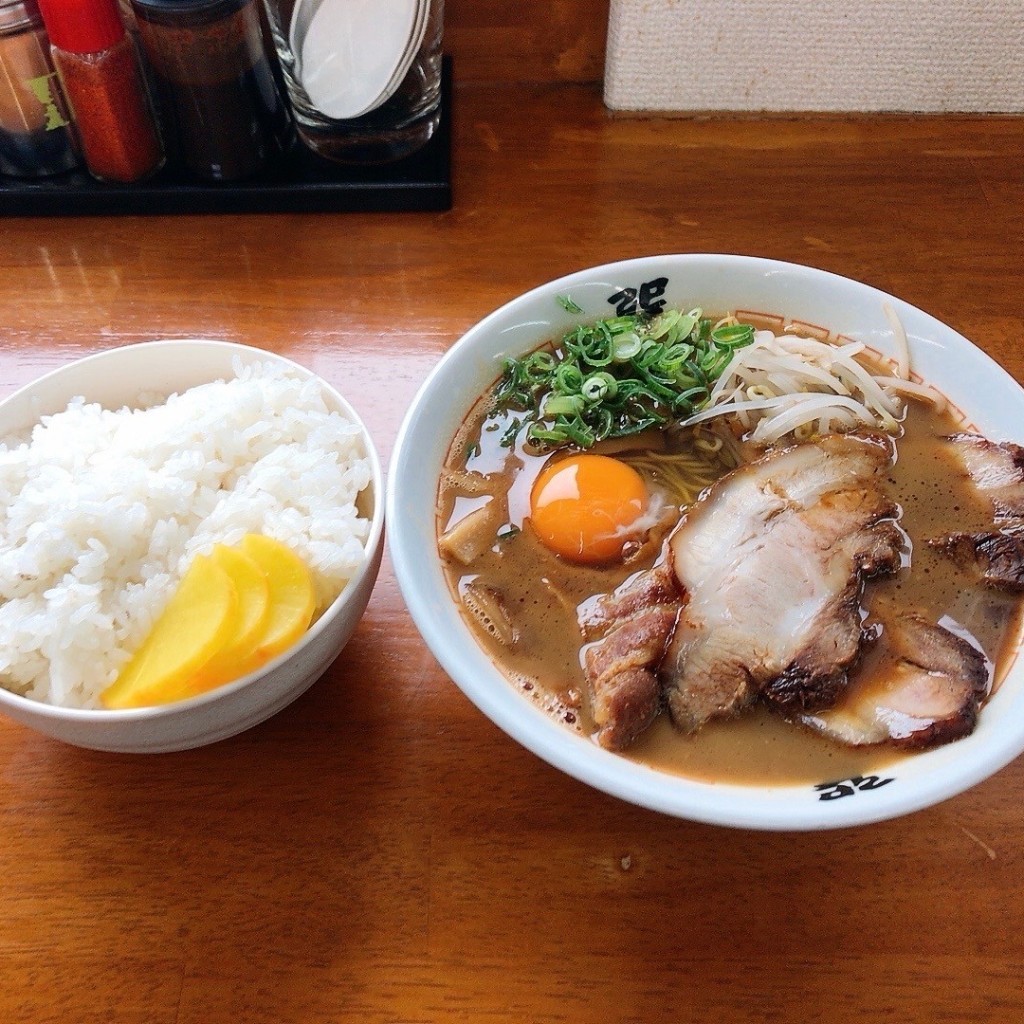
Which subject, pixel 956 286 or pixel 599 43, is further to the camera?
pixel 599 43

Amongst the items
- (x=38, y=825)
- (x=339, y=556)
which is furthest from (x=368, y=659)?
(x=38, y=825)

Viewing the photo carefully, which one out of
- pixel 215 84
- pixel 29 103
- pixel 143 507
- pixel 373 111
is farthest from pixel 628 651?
pixel 29 103

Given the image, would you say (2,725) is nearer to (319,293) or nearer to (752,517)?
(319,293)

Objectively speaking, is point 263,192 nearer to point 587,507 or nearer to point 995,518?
point 587,507

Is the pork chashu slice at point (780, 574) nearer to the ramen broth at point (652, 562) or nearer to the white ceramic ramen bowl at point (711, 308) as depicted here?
the ramen broth at point (652, 562)

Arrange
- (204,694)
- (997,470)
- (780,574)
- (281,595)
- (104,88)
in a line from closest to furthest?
(204,694) < (281,595) < (780,574) < (997,470) < (104,88)

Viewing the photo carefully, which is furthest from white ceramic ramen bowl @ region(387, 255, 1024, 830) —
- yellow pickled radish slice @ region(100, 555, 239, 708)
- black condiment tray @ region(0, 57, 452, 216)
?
black condiment tray @ region(0, 57, 452, 216)
